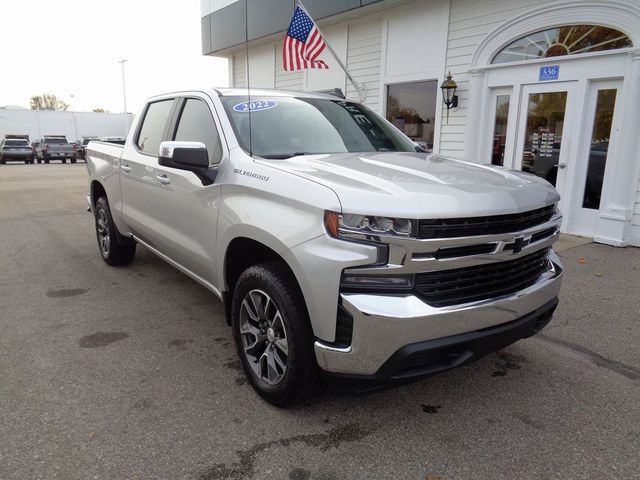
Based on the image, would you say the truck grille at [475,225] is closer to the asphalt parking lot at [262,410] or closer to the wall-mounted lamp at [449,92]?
the asphalt parking lot at [262,410]

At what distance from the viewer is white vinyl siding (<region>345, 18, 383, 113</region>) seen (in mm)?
10820

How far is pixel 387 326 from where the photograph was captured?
7.33 ft

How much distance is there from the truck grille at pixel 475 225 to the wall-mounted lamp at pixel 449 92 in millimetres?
6872

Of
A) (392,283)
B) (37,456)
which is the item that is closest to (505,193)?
(392,283)

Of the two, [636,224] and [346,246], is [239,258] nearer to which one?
[346,246]

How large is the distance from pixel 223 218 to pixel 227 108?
35.9 inches

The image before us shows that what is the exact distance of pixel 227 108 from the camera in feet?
11.6

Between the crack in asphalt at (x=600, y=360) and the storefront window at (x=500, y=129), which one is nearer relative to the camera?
the crack in asphalt at (x=600, y=360)

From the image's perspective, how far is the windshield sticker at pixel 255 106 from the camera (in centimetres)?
356

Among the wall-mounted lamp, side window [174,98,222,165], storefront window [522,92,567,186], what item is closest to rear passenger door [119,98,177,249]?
side window [174,98,222,165]

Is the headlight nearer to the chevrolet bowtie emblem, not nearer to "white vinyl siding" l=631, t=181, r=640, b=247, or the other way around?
the chevrolet bowtie emblem

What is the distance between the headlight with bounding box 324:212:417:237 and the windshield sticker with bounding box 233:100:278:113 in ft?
5.13

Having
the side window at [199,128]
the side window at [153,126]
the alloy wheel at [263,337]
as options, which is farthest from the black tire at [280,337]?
the side window at [153,126]

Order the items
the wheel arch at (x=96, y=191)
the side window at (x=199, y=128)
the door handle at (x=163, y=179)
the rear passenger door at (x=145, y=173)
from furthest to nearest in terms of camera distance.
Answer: the wheel arch at (x=96, y=191) < the rear passenger door at (x=145, y=173) < the door handle at (x=163, y=179) < the side window at (x=199, y=128)
